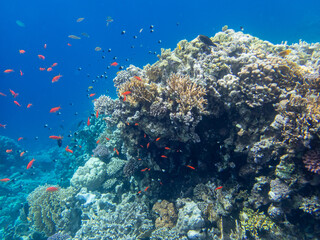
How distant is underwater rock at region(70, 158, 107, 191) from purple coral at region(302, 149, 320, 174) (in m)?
7.95

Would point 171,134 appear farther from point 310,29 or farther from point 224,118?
point 310,29

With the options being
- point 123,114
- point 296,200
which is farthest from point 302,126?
point 123,114

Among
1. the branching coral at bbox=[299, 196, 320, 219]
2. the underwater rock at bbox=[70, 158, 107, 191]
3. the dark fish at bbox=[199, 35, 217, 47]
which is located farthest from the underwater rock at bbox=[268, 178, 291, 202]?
the underwater rock at bbox=[70, 158, 107, 191]

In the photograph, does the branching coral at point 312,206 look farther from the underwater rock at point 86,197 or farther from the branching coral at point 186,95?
the underwater rock at point 86,197

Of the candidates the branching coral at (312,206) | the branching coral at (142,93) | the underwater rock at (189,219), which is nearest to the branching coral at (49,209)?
the underwater rock at (189,219)

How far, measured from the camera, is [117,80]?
9680 millimetres

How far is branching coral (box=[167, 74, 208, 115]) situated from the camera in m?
4.87

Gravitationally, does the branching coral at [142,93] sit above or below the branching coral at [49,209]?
above

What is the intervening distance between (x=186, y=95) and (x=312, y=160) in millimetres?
3207

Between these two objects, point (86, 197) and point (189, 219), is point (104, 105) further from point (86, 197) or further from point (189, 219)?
point (189, 219)

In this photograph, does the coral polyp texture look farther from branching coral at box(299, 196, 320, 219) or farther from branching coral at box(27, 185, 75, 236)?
branching coral at box(27, 185, 75, 236)

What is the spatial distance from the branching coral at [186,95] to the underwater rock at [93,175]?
5.68 metres

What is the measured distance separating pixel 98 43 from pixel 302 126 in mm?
127145

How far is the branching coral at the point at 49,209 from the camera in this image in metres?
8.47
